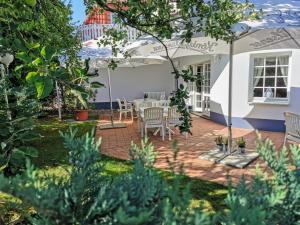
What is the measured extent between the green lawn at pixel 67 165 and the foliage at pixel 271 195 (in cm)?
18

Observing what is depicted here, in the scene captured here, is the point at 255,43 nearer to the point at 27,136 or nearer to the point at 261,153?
the point at 261,153

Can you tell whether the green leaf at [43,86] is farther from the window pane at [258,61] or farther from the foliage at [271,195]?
the window pane at [258,61]

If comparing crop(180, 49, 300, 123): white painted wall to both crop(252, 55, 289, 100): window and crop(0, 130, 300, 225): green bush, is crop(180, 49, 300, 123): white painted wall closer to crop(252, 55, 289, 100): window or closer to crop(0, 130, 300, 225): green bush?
crop(252, 55, 289, 100): window

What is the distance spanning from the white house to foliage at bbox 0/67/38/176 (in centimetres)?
279

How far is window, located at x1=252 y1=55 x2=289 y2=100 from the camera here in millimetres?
8732

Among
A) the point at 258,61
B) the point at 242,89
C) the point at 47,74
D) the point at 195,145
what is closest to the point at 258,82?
the point at 242,89

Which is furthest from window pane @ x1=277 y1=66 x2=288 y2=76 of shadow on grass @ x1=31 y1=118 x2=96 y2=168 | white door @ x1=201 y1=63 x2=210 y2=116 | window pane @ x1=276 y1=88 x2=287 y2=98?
shadow on grass @ x1=31 y1=118 x2=96 y2=168

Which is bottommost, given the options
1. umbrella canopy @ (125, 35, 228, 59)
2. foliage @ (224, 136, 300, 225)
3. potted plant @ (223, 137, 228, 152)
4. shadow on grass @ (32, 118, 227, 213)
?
shadow on grass @ (32, 118, 227, 213)

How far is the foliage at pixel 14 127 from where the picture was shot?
3.71 m

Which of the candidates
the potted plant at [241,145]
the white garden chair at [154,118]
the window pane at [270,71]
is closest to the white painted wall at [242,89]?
the window pane at [270,71]

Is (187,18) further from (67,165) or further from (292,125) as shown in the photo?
(292,125)

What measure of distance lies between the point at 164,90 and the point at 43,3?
13.1m

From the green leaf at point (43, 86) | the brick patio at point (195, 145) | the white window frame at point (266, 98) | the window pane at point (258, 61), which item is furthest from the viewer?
the window pane at point (258, 61)

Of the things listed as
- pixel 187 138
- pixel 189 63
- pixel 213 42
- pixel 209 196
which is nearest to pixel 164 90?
pixel 189 63
